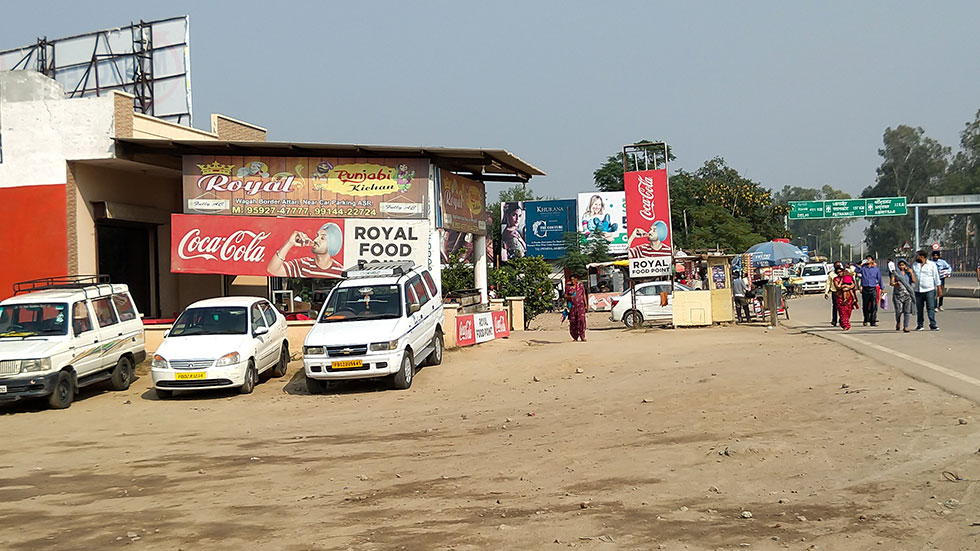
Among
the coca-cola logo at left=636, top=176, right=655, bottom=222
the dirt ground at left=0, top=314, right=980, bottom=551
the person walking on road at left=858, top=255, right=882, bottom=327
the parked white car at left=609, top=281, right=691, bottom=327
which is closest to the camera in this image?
the dirt ground at left=0, top=314, right=980, bottom=551

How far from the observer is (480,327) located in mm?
21984

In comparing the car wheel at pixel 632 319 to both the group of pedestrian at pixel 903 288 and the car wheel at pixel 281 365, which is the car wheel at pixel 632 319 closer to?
the group of pedestrian at pixel 903 288

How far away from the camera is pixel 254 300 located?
1728 cm

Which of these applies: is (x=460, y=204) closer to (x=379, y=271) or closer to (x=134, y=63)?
(x=379, y=271)

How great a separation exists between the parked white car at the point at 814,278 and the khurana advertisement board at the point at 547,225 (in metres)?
14.6

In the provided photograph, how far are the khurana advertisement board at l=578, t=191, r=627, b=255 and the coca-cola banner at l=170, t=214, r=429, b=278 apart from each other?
3439cm

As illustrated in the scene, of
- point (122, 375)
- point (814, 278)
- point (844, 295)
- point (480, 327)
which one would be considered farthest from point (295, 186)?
point (814, 278)

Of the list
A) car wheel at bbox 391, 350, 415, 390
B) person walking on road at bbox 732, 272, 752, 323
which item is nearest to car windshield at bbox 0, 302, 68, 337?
car wheel at bbox 391, 350, 415, 390

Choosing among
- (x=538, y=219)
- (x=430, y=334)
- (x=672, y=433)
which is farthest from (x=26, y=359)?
(x=538, y=219)

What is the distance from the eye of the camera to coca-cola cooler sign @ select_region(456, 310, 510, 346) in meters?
21.0

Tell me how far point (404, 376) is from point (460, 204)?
9.13 metres

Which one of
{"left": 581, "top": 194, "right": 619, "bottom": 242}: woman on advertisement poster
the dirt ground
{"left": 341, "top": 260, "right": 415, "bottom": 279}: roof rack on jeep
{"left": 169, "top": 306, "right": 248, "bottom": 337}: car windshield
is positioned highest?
{"left": 581, "top": 194, "right": 619, "bottom": 242}: woman on advertisement poster

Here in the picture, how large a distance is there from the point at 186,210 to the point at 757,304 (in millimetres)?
16819

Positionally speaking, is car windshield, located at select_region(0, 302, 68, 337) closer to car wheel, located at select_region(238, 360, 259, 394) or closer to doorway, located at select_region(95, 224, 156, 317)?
car wheel, located at select_region(238, 360, 259, 394)
